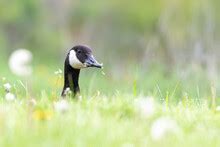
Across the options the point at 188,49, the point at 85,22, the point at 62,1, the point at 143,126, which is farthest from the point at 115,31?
the point at 143,126

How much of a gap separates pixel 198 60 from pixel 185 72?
61.1 inches

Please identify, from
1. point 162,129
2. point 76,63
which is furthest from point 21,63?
point 76,63

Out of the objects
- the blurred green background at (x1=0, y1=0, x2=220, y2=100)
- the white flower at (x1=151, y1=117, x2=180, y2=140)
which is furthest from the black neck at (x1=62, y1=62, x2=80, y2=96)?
the blurred green background at (x1=0, y1=0, x2=220, y2=100)

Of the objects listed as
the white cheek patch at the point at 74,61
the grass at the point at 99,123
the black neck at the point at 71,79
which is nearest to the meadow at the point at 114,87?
the grass at the point at 99,123

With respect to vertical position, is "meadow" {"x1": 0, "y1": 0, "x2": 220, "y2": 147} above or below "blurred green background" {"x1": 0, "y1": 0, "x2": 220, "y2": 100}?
above

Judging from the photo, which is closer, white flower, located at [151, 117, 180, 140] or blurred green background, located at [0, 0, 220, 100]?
white flower, located at [151, 117, 180, 140]

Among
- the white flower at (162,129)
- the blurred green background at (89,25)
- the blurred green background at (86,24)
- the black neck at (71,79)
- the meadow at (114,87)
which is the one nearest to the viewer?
the white flower at (162,129)

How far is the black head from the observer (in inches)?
314

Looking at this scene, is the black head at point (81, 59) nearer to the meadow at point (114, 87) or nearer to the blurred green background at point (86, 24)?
the meadow at point (114, 87)

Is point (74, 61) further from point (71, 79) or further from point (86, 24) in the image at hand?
point (86, 24)

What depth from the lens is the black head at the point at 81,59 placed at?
26.2ft

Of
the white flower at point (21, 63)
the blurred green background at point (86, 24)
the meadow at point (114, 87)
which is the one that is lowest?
the blurred green background at point (86, 24)

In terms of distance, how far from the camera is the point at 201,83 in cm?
1136

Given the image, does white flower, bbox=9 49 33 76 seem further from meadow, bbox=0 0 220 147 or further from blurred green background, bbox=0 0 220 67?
blurred green background, bbox=0 0 220 67
